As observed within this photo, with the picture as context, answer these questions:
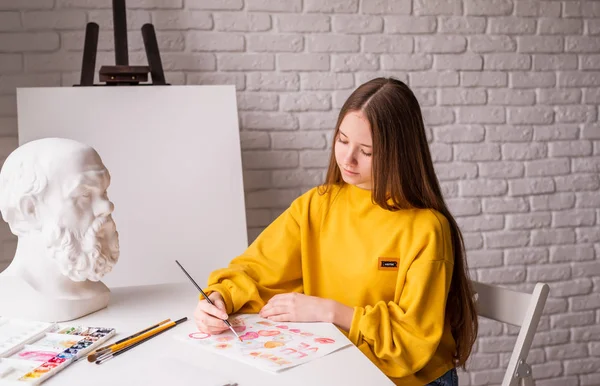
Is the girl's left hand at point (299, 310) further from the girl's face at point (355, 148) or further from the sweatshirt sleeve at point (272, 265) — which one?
the girl's face at point (355, 148)

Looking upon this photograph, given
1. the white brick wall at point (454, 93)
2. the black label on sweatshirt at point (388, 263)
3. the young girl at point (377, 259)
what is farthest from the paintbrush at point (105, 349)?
the white brick wall at point (454, 93)

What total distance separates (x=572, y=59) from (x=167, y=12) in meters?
1.79

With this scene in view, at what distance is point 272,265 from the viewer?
1.69 m

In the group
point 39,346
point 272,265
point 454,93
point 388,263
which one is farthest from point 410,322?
point 454,93

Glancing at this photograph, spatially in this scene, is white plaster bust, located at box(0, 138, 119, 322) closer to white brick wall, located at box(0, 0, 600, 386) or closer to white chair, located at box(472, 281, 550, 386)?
white chair, located at box(472, 281, 550, 386)

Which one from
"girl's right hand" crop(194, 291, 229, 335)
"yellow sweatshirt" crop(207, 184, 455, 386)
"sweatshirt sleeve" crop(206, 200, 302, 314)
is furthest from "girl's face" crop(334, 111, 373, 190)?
"girl's right hand" crop(194, 291, 229, 335)

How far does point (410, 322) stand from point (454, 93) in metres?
1.62

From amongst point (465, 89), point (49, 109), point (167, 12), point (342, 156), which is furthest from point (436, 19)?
point (49, 109)

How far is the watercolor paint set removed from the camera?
3.53 ft

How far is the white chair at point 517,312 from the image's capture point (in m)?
1.45

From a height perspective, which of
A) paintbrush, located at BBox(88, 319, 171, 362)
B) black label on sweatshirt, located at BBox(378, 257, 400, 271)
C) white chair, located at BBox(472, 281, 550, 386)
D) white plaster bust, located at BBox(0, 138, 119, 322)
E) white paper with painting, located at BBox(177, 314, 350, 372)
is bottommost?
white chair, located at BBox(472, 281, 550, 386)

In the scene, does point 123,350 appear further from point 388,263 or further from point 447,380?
point 447,380

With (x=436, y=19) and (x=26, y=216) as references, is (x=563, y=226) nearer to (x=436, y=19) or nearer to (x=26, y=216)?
(x=436, y=19)

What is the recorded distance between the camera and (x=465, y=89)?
282 cm
